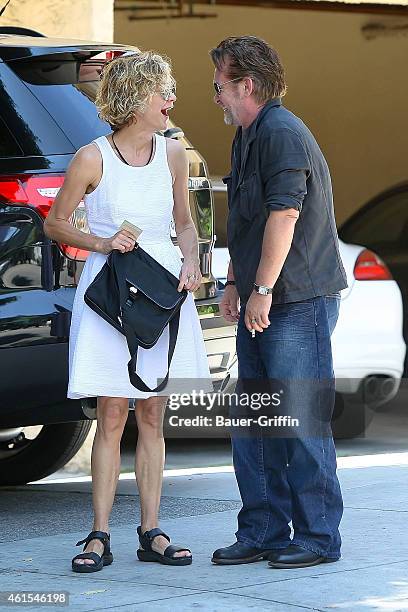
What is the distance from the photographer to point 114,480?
505 centimetres

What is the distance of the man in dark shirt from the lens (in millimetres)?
4785

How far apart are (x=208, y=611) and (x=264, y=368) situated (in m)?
1.01

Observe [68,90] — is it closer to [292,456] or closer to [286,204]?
[286,204]

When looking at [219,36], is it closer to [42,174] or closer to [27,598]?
[42,174]

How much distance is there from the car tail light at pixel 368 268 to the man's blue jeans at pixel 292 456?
3.21 metres

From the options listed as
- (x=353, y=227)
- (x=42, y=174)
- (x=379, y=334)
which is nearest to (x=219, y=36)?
(x=353, y=227)

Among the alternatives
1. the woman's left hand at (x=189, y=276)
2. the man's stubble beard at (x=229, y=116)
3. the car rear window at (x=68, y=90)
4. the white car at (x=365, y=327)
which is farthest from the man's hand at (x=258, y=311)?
the white car at (x=365, y=327)

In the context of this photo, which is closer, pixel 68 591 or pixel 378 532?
pixel 68 591

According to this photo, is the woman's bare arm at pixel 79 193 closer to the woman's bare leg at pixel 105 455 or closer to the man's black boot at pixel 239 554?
the woman's bare leg at pixel 105 455

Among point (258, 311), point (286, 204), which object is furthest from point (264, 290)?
point (286, 204)

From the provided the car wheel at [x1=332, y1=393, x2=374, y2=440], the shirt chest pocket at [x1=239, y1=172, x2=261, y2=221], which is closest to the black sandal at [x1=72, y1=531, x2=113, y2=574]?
the shirt chest pocket at [x1=239, y1=172, x2=261, y2=221]

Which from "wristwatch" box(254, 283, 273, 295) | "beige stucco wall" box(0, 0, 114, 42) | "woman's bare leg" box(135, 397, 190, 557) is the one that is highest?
"beige stucco wall" box(0, 0, 114, 42)

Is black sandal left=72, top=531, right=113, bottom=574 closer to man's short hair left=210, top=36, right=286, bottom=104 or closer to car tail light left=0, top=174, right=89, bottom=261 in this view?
car tail light left=0, top=174, right=89, bottom=261

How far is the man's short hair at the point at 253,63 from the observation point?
4859 millimetres
